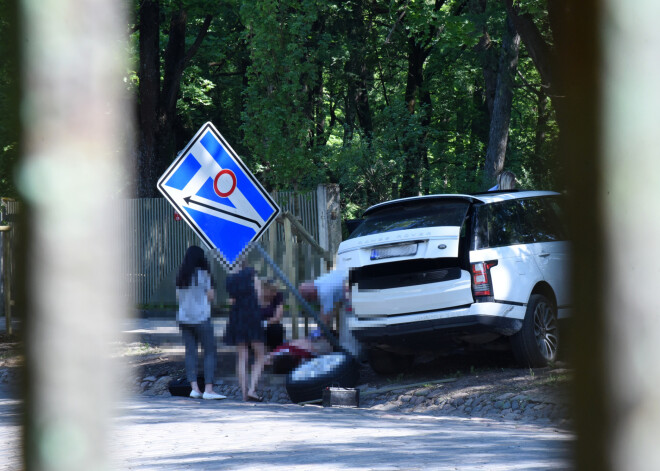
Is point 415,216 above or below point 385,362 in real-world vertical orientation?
above

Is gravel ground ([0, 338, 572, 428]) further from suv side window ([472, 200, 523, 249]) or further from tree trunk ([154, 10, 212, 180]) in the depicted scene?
Answer: tree trunk ([154, 10, 212, 180])

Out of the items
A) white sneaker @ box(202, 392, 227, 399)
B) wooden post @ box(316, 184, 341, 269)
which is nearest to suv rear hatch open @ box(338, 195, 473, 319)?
white sneaker @ box(202, 392, 227, 399)

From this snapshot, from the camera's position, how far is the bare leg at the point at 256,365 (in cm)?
1020

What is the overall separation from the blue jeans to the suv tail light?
2.91 meters

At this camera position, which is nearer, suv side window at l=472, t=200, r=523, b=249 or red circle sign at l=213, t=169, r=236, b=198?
red circle sign at l=213, t=169, r=236, b=198

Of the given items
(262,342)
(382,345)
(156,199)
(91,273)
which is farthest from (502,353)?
(156,199)

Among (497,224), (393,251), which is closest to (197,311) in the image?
(393,251)

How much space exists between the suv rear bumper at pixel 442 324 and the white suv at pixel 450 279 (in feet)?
0.03

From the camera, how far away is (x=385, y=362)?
10844mm

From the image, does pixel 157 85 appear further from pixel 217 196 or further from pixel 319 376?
pixel 217 196

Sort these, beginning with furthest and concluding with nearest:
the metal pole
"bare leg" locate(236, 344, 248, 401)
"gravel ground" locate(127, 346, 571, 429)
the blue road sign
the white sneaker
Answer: the metal pole
"bare leg" locate(236, 344, 248, 401)
the white sneaker
"gravel ground" locate(127, 346, 571, 429)
the blue road sign

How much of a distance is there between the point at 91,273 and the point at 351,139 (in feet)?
67.5

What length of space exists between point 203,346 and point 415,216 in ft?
8.94

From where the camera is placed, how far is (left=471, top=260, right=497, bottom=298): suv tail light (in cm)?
958
